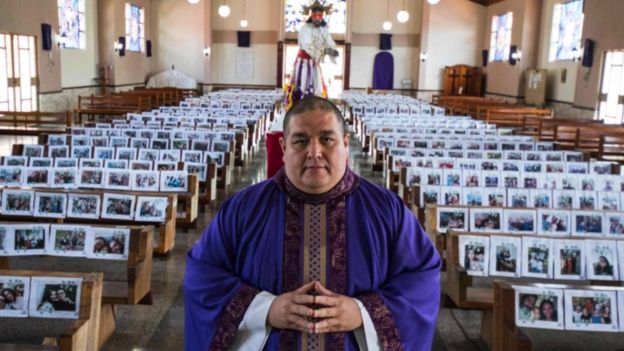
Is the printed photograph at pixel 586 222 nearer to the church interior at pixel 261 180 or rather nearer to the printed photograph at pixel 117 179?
the church interior at pixel 261 180

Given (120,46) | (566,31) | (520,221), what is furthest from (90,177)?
(120,46)

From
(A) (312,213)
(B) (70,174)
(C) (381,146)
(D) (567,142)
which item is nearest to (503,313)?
(A) (312,213)

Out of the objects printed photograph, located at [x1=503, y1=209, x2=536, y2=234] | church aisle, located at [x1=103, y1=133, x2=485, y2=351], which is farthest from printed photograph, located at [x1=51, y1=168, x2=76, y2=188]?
printed photograph, located at [x1=503, y1=209, x2=536, y2=234]

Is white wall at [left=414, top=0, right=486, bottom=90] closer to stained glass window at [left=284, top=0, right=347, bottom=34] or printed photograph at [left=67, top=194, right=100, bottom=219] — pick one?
stained glass window at [left=284, top=0, right=347, bottom=34]

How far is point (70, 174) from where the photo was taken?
207 inches

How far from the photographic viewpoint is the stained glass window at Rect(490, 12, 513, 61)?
22.8 m

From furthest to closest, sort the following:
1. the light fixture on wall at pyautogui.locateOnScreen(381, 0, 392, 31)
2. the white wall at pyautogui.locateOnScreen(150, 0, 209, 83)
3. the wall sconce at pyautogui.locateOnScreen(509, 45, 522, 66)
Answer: the white wall at pyautogui.locateOnScreen(150, 0, 209, 83), the light fixture on wall at pyautogui.locateOnScreen(381, 0, 392, 31), the wall sconce at pyautogui.locateOnScreen(509, 45, 522, 66)

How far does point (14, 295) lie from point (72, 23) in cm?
1813

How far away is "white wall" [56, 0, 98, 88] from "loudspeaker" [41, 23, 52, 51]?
1.65 meters

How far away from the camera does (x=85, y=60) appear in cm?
1980

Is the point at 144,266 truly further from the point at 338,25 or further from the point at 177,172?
the point at 338,25

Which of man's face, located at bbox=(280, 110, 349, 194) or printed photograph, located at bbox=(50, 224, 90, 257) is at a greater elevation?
man's face, located at bbox=(280, 110, 349, 194)

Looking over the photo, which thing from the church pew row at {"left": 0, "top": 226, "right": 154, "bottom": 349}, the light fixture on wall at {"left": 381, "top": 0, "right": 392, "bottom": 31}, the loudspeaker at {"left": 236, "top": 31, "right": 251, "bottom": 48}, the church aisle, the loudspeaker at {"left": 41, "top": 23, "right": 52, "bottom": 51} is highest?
the light fixture on wall at {"left": 381, "top": 0, "right": 392, "bottom": 31}

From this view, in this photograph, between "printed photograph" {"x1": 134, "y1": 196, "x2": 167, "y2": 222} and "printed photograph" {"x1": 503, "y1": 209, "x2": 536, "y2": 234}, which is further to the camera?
"printed photograph" {"x1": 134, "y1": 196, "x2": 167, "y2": 222}
